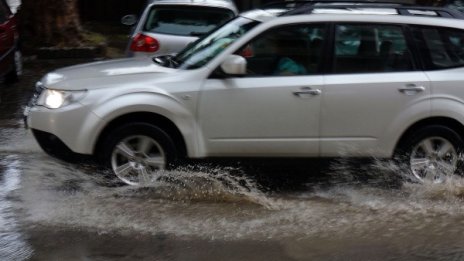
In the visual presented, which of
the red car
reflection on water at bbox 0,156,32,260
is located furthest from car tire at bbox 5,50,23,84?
reflection on water at bbox 0,156,32,260

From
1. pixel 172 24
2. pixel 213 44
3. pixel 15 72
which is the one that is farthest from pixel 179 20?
pixel 15 72

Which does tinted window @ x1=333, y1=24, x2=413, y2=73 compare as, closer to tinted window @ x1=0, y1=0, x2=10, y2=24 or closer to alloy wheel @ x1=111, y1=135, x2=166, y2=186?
alloy wheel @ x1=111, y1=135, x2=166, y2=186

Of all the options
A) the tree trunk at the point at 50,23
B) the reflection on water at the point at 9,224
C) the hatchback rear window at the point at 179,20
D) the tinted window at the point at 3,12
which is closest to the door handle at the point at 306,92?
the reflection on water at the point at 9,224

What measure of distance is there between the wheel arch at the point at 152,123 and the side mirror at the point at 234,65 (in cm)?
70

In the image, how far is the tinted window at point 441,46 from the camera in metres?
6.01

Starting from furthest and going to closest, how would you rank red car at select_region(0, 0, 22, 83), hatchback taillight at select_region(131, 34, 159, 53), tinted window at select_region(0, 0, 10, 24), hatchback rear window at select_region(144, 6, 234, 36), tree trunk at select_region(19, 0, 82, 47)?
tree trunk at select_region(19, 0, 82, 47), tinted window at select_region(0, 0, 10, 24), red car at select_region(0, 0, 22, 83), hatchback rear window at select_region(144, 6, 234, 36), hatchback taillight at select_region(131, 34, 159, 53)

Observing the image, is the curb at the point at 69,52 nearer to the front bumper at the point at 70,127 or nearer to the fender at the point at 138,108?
the front bumper at the point at 70,127

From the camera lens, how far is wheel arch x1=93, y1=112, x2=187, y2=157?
5.80 m

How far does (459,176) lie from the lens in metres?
6.07

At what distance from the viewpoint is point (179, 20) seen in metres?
8.95

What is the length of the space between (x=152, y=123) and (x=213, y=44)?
104 cm

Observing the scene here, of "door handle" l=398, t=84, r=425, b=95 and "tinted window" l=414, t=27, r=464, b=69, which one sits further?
"tinted window" l=414, t=27, r=464, b=69

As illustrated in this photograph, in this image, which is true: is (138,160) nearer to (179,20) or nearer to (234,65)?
(234,65)

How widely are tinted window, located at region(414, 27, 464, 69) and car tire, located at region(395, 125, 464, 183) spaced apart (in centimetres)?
61
